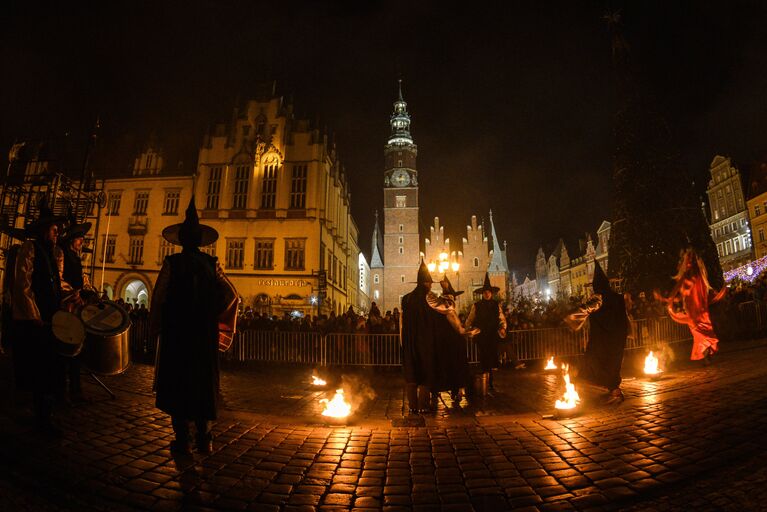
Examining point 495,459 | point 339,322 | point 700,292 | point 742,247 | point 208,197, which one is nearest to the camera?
point 495,459

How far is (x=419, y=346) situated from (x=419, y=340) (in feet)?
0.28

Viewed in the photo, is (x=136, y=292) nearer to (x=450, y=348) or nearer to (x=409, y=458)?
(x=450, y=348)

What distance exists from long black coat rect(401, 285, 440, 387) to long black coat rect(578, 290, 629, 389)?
2.56 meters

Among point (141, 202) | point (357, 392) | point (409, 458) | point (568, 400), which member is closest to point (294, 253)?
point (141, 202)

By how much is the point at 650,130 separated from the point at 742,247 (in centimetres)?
3648

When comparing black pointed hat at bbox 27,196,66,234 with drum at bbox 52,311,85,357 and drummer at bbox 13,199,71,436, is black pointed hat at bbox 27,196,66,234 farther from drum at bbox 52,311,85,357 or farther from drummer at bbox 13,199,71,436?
drum at bbox 52,311,85,357

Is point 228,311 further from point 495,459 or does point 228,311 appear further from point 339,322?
point 339,322

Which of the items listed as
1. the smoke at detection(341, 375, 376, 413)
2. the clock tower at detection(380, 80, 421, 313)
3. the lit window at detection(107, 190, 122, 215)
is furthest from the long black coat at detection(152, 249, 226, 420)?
the clock tower at detection(380, 80, 421, 313)

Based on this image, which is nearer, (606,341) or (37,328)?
(37,328)

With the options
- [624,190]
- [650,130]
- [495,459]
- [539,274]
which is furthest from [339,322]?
[539,274]

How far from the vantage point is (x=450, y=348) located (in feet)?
19.1

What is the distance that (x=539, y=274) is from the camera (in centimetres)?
9431

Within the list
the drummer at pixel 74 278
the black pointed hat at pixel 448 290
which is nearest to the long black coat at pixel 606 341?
the black pointed hat at pixel 448 290

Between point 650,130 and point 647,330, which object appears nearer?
point 647,330
